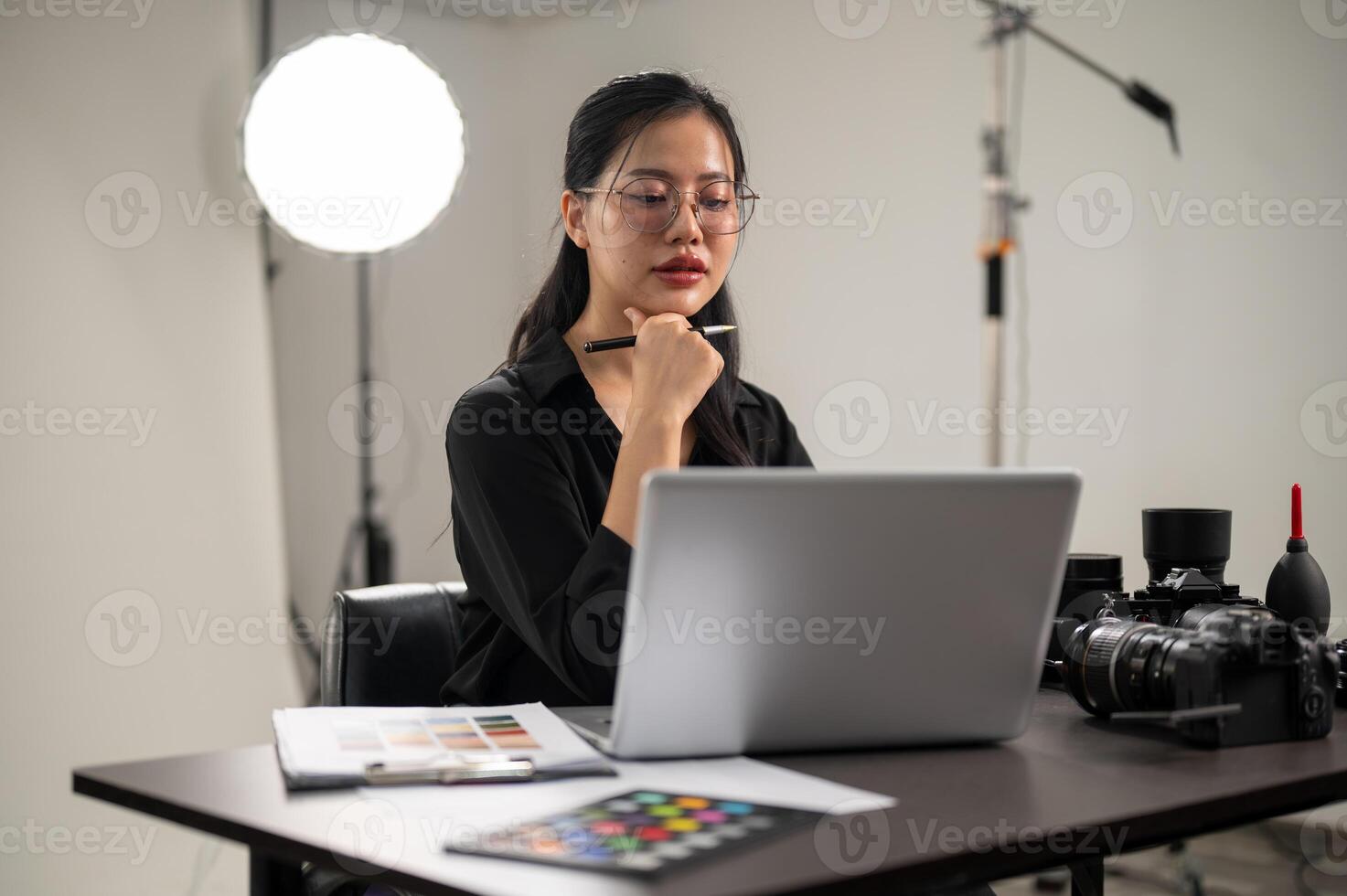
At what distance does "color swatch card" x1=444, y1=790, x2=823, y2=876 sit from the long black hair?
0.85 meters

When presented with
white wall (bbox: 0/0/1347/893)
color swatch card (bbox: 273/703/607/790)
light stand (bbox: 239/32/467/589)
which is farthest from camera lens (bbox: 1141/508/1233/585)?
light stand (bbox: 239/32/467/589)

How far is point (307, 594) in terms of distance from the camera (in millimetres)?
3137

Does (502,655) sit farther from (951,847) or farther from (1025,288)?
(1025,288)

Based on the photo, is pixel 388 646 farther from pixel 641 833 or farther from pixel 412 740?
pixel 641 833

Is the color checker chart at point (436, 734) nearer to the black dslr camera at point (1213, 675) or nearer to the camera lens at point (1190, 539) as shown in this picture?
the black dslr camera at point (1213, 675)

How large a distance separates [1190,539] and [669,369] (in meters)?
A: 0.61

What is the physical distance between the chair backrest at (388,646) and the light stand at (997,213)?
156 centimetres

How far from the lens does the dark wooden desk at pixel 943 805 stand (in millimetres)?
699

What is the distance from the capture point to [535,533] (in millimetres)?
1323

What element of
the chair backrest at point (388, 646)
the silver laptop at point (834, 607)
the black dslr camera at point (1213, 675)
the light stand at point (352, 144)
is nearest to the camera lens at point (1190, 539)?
the black dslr camera at point (1213, 675)

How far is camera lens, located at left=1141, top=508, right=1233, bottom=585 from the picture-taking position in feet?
4.56

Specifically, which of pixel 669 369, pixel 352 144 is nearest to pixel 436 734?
pixel 669 369

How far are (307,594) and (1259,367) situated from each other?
7.43ft

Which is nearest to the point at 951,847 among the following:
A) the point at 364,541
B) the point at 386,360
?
the point at 364,541
